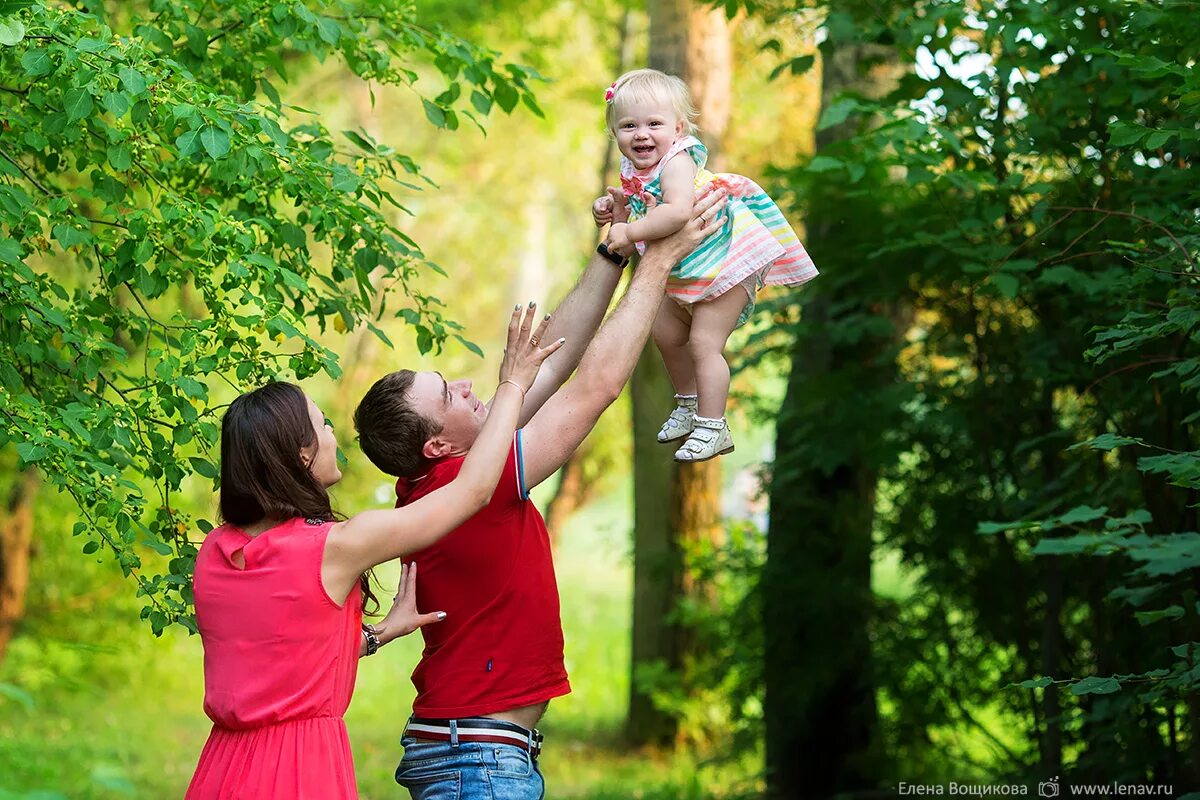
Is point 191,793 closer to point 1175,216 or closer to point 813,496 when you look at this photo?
point 1175,216

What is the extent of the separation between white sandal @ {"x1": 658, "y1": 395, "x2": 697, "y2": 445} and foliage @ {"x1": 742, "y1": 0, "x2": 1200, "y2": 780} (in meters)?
0.76

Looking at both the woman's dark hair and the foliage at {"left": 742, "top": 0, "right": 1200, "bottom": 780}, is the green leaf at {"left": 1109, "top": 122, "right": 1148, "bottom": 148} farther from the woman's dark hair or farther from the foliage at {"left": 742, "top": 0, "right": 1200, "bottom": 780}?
the woman's dark hair

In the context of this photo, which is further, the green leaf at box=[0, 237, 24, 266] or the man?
the green leaf at box=[0, 237, 24, 266]

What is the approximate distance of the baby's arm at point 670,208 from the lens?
281 centimetres

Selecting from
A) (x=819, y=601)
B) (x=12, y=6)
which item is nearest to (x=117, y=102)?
(x=12, y=6)

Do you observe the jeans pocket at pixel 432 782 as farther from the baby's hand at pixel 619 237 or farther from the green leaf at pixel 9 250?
the green leaf at pixel 9 250

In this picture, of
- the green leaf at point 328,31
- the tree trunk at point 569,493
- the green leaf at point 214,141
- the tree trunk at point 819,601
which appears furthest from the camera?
the tree trunk at point 569,493

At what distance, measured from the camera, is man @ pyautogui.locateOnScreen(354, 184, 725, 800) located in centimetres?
266

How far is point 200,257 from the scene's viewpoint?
10.2ft

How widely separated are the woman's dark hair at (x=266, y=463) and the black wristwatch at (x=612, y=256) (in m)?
0.83

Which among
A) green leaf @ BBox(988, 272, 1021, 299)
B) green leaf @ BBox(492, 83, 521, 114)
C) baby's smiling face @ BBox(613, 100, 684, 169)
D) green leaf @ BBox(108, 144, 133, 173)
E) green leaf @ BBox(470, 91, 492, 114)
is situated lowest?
green leaf @ BBox(988, 272, 1021, 299)

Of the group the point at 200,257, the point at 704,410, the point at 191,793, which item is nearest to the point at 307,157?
the point at 200,257

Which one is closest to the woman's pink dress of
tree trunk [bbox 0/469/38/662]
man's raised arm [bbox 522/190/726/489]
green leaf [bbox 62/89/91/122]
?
man's raised arm [bbox 522/190/726/489]

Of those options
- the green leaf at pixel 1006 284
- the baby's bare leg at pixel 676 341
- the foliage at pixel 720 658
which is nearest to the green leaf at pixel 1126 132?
the green leaf at pixel 1006 284
